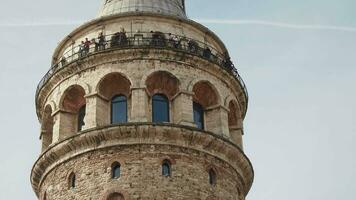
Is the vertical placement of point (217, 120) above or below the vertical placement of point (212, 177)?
above

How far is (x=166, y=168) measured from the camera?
85.4 ft

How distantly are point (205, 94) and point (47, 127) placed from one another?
6663mm

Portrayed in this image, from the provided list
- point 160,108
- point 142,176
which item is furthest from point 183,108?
point 142,176

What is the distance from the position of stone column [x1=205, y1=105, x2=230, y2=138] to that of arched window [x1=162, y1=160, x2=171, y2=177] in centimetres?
291

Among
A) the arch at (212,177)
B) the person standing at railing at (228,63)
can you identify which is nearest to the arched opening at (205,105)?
the person standing at railing at (228,63)

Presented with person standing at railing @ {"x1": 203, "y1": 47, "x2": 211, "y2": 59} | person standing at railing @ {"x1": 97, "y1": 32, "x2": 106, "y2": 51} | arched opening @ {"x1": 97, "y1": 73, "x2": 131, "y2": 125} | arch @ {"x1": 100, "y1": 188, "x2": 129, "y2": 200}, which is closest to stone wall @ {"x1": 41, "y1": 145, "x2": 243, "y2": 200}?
arch @ {"x1": 100, "y1": 188, "x2": 129, "y2": 200}

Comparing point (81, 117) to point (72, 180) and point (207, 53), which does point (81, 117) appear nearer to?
point (72, 180)

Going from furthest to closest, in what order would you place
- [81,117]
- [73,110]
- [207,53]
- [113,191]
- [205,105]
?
1. [207,53]
2. [205,105]
3. [73,110]
4. [81,117]
5. [113,191]

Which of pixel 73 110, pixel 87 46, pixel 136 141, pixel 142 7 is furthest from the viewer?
pixel 142 7

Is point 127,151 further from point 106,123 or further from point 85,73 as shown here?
point 85,73

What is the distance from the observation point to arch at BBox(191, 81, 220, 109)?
28859 mm

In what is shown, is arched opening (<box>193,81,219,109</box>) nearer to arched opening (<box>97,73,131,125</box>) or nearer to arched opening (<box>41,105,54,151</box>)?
→ arched opening (<box>97,73,131,125</box>)

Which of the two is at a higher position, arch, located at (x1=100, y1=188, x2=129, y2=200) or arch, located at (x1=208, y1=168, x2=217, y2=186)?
arch, located at (x1=208, y1=168, x2=217, y2=186)

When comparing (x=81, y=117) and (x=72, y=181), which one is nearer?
(x=72, y=181)
